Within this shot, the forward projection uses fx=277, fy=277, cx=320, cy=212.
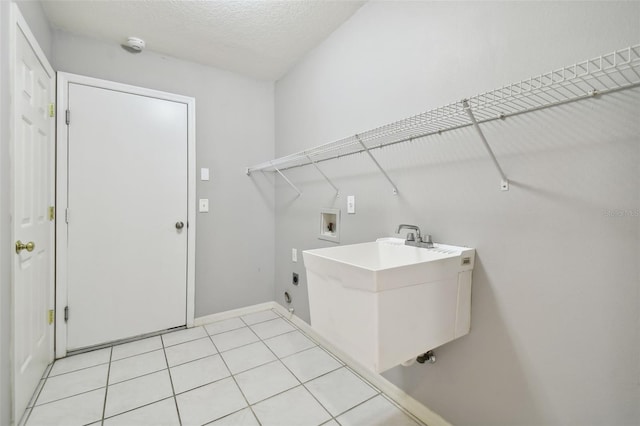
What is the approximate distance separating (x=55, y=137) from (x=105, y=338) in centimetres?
151

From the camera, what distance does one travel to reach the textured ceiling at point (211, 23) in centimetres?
177

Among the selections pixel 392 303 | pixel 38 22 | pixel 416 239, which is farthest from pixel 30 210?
pixel 416 239

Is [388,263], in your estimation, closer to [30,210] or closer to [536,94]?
[536,94]

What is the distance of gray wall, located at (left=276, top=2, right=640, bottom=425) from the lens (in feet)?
2.78

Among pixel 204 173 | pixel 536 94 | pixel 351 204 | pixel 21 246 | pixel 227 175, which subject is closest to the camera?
pixel 536 94

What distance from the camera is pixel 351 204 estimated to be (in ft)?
6.23

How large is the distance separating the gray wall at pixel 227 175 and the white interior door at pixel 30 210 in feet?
2.41

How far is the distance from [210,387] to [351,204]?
1.42m

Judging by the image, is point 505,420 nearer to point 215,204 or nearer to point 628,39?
point 628,39

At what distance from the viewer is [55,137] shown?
1925 millimetres

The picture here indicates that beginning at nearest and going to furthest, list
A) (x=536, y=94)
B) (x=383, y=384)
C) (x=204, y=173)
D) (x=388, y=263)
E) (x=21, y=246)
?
(x=536, y=94) → (x=21, y=246) → (x=388, y=263) → (x=383, y=384) → (x=204, y=173)

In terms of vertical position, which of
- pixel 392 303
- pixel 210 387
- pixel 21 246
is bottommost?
pixel 210 387

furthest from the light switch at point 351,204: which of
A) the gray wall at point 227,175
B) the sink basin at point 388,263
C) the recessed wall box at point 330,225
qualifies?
the gray wall at point 227,175

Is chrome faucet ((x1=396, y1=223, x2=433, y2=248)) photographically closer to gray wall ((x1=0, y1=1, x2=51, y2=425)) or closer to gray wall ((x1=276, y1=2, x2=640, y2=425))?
gray wall ((x1=276, y1=2, x2=640, y2=425))
